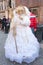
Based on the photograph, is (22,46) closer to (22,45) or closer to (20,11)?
(22,45)

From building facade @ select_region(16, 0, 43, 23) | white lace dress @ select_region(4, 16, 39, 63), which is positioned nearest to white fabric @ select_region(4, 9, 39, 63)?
white lace dress @ select_region(4, 16, 39, 63)

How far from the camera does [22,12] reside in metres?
3.96

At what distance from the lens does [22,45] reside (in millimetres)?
3816

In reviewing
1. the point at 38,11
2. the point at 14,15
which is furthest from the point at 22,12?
the point at 38,11

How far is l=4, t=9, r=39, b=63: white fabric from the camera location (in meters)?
3.75

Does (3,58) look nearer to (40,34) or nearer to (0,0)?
(40,34)

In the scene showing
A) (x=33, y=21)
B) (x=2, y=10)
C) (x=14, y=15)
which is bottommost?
(x=2, y=10)

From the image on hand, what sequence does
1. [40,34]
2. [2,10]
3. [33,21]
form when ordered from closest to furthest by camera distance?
[33,21], [40,34], [2,10]

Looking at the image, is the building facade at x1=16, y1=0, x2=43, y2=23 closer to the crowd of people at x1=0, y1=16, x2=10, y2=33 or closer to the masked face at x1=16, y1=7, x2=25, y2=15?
the crowd of people at x1=0, y1=16, x2=10, y2=33

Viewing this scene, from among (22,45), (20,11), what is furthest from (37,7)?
(22,45)

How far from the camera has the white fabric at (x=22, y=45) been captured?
3746 mm

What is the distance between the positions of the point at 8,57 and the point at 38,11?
4629mm

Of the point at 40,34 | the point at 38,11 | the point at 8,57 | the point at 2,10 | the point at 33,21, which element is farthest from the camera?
the point at 2,10

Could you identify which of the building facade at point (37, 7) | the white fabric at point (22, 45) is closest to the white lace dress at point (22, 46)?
the white fabric at point (22, 45)
